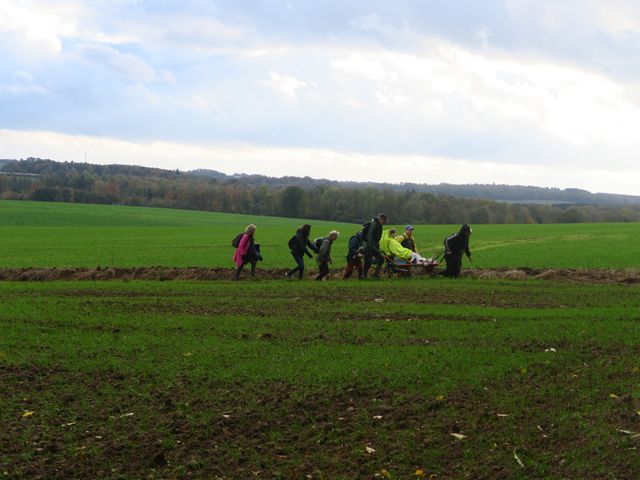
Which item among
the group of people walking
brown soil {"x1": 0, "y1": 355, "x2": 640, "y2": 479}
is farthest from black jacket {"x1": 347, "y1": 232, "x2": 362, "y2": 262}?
brown soil {"x1": 0, "y1": 355, "x2": 640, "y2": 479}

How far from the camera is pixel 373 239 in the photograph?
76.8 ft

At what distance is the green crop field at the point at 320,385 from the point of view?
8359 millimetres

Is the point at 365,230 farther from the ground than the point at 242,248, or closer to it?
farther from the ground

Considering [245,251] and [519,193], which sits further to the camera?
[519,193]

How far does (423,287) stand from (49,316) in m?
9.70

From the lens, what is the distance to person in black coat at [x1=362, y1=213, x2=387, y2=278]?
23.4m

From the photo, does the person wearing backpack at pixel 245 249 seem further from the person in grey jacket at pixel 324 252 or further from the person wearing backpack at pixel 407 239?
the person wearing backpack at pixel 407 239

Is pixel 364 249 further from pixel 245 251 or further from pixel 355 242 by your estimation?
pixel 245 251

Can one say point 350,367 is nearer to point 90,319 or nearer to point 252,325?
point 252,325

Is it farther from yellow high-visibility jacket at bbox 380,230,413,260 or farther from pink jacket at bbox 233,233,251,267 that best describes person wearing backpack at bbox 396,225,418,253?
pink jacket at bbox 233,233,251,267

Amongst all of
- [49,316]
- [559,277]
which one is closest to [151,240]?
[559,277]

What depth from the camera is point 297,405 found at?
1002 cm

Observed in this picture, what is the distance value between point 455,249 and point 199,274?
8.51m

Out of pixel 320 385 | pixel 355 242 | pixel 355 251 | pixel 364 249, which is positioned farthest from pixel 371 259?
pixel 320 385
